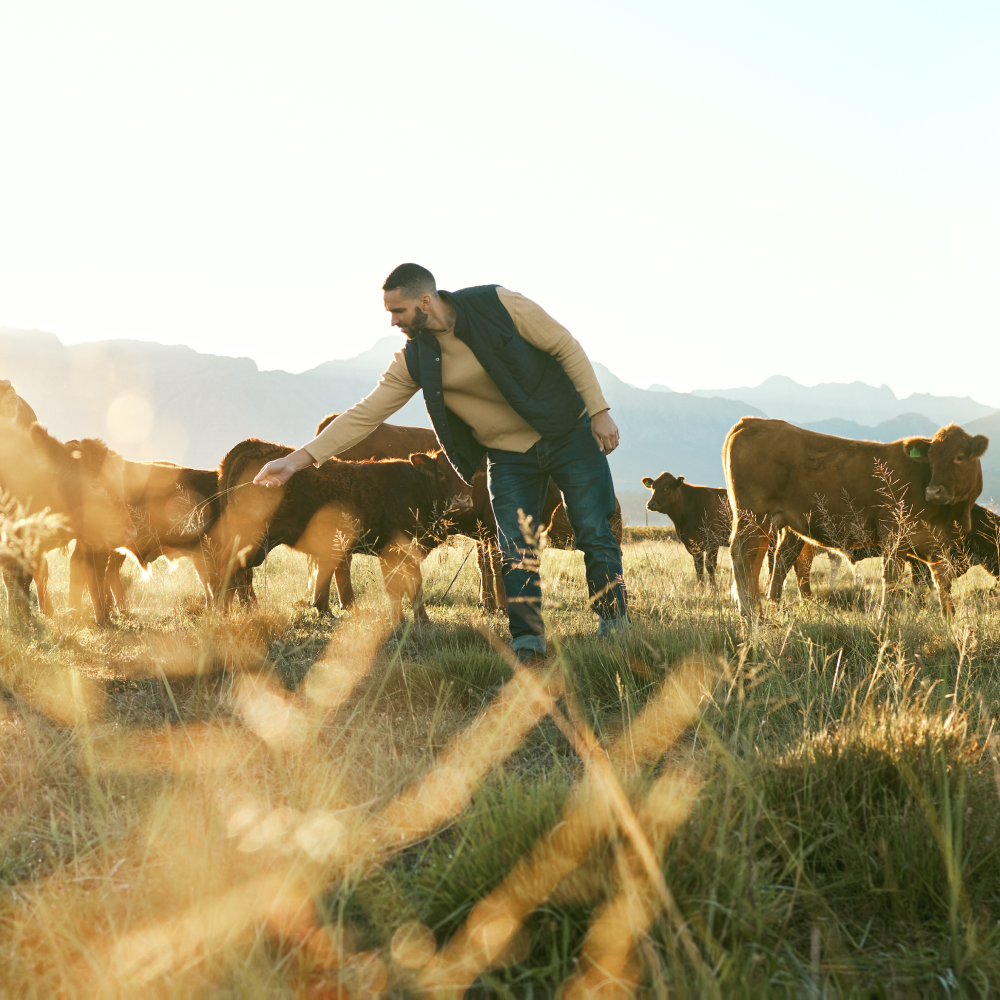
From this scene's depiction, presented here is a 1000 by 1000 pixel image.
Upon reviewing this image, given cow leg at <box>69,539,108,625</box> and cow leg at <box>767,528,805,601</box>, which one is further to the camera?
cow leg at <box>767,528,805,601</box>

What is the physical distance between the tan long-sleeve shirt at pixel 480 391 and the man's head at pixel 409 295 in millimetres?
239

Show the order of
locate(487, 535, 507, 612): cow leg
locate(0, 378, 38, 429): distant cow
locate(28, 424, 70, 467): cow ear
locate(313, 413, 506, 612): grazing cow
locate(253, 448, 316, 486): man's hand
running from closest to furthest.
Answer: locate(253, 448, 316, 486): man's hand, locate(0, 378, 38, 429): distant cow, locate(28, 424, 70, 467): cow ear, locate(313, 413, 506, 612): grazing cow, locate(487, 535, 507, 612): cow leg

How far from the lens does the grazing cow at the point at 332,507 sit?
686cm

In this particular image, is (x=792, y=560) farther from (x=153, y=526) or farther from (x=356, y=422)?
(x=153, y=526)

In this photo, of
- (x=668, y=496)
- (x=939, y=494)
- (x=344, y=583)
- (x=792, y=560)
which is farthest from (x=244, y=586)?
(x=668, y=496)

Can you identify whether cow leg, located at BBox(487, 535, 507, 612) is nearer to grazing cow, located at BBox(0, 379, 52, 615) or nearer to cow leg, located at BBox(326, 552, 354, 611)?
cow leg, located at BBox(326, 552, 354, 611)

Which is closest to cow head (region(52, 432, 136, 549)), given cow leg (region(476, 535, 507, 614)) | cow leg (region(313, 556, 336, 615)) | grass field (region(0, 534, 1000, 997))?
cow leg (region(313, 556, 336, 615))

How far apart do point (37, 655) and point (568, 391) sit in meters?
3.56

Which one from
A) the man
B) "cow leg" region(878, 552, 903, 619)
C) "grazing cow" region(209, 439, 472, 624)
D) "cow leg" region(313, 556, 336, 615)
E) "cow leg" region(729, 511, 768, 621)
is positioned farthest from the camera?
"cow leg" region(729, 511, 768, 621)

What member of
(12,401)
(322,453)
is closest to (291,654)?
(322,453)

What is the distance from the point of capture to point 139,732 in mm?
3041

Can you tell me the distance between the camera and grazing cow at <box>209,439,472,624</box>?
22.5ft

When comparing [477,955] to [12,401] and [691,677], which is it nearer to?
[691,677]

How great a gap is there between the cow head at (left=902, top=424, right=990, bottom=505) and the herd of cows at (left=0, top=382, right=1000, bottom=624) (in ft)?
0.05
